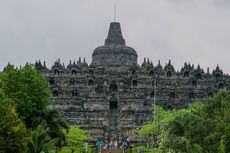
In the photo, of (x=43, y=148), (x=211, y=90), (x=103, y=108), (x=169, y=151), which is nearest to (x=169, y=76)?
(x=211, y=90)

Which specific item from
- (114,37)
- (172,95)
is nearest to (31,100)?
(172,95)

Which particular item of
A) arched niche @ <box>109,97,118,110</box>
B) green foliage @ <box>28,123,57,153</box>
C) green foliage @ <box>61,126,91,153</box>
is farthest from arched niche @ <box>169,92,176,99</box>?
green foliage @ <box>28,123,57,153</box>

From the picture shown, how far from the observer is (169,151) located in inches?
2319

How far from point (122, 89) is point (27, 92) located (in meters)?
50.9

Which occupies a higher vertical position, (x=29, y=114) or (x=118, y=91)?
(x=118, y=91)

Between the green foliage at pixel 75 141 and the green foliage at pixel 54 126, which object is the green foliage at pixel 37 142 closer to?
the green foliage at pixel 54 126

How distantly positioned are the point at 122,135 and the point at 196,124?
144 feet

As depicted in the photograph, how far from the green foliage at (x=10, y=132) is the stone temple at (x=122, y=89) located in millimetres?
55731

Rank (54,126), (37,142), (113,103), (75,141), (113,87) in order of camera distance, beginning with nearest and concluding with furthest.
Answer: (37,142), (54,126), (75,141), (113,103), (113,87)

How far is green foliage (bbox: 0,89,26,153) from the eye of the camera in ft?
148

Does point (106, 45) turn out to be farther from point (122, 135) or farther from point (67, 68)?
point (122, 135)

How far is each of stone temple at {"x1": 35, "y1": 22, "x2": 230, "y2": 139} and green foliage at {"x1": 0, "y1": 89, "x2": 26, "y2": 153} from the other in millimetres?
55731

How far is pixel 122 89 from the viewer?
111000mm

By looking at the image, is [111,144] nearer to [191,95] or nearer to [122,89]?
[122,89]
